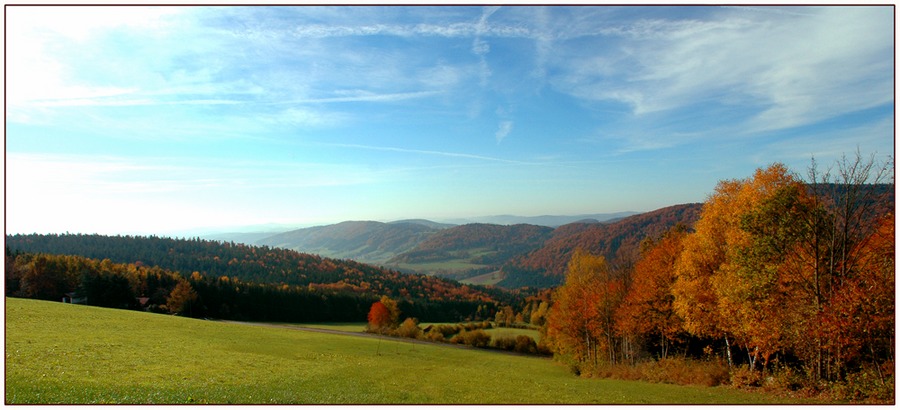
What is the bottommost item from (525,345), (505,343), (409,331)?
(505,343)

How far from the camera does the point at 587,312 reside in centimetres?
4481

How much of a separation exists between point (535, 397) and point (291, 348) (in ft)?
93.2

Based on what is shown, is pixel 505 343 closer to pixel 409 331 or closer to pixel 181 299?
pixel 409 331

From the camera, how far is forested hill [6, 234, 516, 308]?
13900cm

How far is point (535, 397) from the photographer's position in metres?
22.3

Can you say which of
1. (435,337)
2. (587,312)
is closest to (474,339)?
(435,337)

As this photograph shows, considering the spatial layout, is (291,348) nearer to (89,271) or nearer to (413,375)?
(413,375)

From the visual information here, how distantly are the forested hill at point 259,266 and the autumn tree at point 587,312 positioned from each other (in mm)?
86303

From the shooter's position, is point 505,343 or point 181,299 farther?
point 181,299

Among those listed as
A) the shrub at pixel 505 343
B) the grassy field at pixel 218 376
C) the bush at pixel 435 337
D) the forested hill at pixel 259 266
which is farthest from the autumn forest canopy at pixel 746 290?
the forested hill at pixel 259 266

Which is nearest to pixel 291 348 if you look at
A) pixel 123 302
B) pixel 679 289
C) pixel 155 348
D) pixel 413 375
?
pixel 155 348

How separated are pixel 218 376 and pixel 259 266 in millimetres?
143608

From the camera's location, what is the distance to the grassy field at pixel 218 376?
19672 millimetres

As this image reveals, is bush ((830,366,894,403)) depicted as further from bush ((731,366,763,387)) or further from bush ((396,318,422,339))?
bush ((396,318,422,339))
